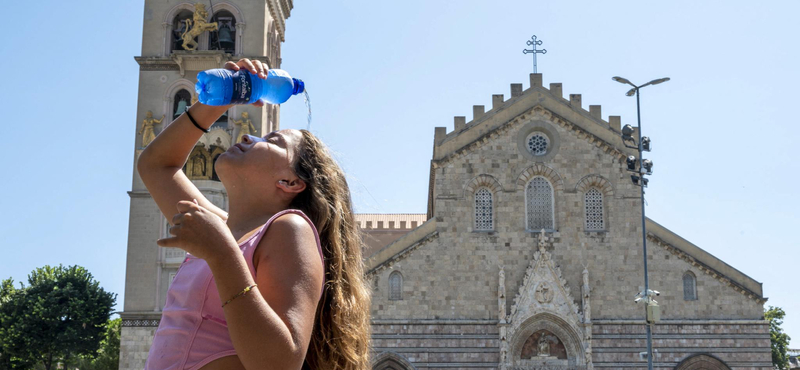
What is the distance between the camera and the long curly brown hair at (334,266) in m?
3.31

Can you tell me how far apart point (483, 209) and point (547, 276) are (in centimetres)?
371

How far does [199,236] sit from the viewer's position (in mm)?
2693

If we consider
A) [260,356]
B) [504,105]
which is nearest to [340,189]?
[260,356]

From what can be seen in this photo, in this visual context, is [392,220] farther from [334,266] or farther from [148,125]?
[334,266]

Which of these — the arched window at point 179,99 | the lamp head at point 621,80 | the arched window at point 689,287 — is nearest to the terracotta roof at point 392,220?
the arched window at point 179,99

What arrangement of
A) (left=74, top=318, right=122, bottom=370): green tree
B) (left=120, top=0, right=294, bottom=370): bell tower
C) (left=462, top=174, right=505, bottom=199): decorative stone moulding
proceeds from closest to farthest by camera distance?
1. (left=462, top=174, right=505, bottom=199): decorative stone moulding
2. (left=120, top=0, right=294, bottom=370): bell tower
3. (left=74, top=318, right=122, bottom=370): green tree

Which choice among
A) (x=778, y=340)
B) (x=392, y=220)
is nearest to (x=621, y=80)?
(x=392, y=220)

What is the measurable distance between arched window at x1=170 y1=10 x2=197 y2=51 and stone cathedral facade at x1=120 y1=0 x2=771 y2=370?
1102 mm

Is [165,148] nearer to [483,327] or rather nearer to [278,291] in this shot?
[278,291]

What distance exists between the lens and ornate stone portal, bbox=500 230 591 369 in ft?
106

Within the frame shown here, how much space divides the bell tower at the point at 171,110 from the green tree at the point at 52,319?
11000 mm

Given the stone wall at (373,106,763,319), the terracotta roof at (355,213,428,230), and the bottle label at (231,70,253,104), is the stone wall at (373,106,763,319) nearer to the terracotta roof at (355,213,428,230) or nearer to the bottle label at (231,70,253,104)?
the terracotta roof at (355,213,428,230)

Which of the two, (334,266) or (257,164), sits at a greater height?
(257,164)

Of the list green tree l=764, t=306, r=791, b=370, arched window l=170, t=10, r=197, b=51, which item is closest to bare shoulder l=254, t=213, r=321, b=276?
arched window l=170, t=10, r=197, b=51
